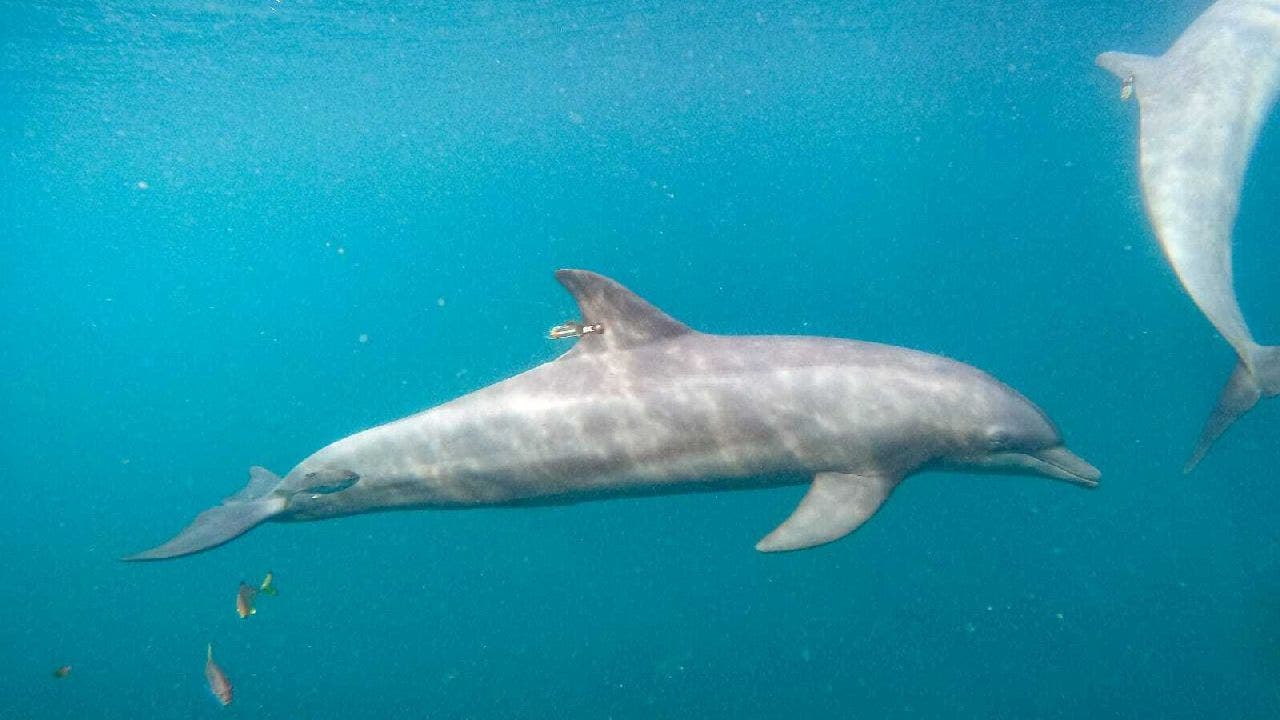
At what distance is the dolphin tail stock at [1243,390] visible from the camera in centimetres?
637

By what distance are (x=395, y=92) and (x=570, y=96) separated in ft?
31.0

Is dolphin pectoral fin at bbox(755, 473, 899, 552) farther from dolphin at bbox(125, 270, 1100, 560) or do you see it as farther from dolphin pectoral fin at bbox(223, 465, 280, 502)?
dolphin pectoral fin at bbox(223, 465, 280, 502)

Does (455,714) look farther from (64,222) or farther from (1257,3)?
(64,222)

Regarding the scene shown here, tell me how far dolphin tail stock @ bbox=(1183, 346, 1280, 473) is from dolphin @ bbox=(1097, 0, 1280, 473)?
0.01 metres

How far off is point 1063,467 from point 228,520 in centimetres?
776

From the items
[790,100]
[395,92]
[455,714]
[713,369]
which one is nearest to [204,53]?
[395,92]

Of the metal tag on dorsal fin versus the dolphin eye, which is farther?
the metal tag on dorsal fin

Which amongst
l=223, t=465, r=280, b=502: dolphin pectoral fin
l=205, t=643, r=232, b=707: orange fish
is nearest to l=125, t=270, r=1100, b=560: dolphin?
l=223, t=465, r=280, b=502: dolphin pectoral fin

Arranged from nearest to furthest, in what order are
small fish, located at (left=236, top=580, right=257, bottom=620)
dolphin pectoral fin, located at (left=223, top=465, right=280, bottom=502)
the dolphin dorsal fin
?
1. the dolphin dorsal fin
2. dolphin pectoral fin, located at (left=223, top=465, right=280, bottom=502)
3. small fish, located at (left=236, top=580, right=257, bottom=620)

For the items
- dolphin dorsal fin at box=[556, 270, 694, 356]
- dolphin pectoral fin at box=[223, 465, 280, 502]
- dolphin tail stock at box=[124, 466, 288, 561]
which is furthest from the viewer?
dolphin pectoral fin at box=[223, 465, 280, 502]

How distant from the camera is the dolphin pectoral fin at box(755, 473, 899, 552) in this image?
606cm

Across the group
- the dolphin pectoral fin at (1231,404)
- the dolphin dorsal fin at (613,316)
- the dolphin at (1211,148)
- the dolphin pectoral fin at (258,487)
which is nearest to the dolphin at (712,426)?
the dolphin dorsal fin at (613,316)

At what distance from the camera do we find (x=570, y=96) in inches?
1614

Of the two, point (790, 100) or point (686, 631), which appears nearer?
point (686, 631)
